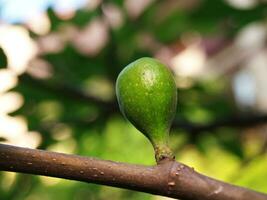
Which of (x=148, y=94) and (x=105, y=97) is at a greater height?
(x=105, y=97)

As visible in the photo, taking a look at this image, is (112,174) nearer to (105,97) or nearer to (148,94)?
(148,94)

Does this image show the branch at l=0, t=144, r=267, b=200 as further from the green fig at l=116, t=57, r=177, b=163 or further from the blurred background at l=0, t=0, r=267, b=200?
the blurred background at l=0, t=0, r=267, b=200

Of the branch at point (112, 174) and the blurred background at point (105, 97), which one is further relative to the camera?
the blurred background at point (105, 97)

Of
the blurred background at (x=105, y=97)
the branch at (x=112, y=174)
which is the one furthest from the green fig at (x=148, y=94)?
the blurred background at (x=105, y=97)

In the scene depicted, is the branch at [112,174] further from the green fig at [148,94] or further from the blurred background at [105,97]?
the blurred background at [105,97]

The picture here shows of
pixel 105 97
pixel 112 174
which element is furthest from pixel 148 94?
pixel 105 97

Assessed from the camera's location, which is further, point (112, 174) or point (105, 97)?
point (105, 97)

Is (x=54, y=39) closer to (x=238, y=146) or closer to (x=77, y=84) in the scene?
(x=77, y=84)
